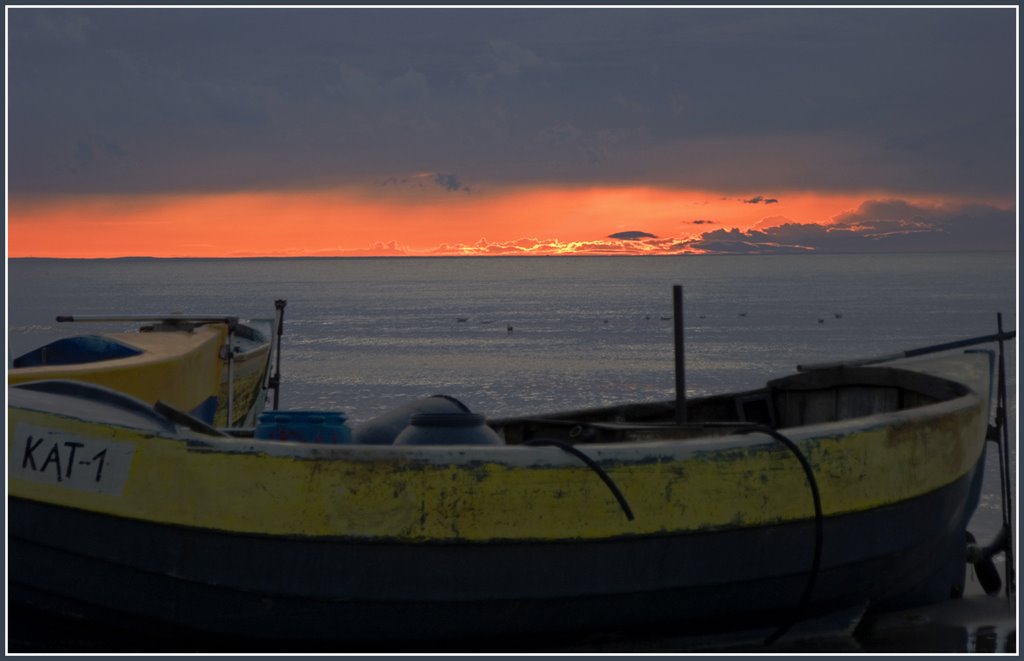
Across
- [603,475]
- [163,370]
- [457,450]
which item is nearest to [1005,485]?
[603,475]

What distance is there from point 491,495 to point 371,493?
60 cm

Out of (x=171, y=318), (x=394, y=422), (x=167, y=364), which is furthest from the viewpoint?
(x=171, y=318)

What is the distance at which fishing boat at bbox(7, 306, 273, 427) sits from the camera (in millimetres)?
9633

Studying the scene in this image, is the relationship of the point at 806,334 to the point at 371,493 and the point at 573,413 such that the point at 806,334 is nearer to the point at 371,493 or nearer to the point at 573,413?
the point at 573,413

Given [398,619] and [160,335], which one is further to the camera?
[160,335]

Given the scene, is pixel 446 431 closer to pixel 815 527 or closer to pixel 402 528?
pixel 402 528

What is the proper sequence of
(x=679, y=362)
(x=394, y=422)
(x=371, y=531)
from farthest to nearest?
(x=679, y=362)
(x=394, y=422)
(x=371, y=531)

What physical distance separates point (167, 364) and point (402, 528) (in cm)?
505

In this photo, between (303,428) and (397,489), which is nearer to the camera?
(397,489)

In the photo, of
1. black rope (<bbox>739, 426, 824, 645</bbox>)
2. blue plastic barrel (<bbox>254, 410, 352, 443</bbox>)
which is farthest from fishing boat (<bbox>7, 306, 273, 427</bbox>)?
black rope (<bbox>739, 426, 824, 645</bbox>)

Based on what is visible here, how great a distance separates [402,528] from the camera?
20.0ft

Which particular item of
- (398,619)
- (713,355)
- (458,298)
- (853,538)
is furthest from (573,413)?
(458,298)

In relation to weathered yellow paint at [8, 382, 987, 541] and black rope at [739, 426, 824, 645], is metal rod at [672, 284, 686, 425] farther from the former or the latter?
weathered yellow paint at [8, 382, 987, 541]

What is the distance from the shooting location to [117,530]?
20.1ft
